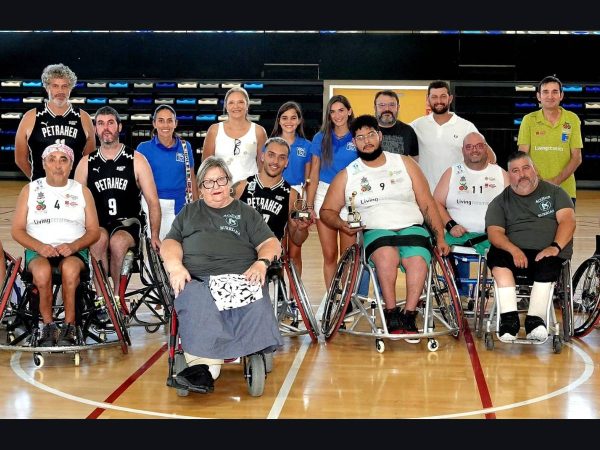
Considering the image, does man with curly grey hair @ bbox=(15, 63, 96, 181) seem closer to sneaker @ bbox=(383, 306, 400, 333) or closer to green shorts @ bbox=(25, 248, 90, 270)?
green shorts @ bbox=(25, 248, 90, 270)

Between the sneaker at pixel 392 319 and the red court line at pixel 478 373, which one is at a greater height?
the sneaker at pixel 392 319

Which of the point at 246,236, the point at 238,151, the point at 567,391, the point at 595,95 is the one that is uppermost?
the point at 595,95

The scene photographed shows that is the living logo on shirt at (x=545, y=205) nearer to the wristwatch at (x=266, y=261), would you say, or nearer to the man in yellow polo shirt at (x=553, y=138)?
the man in yellow polo shirt at (x=553, y=138)

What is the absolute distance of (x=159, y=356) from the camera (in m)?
4.98

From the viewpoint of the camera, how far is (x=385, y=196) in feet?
17.6

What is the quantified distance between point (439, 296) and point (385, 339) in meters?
0.39

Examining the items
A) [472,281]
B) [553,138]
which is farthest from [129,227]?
[553,138]

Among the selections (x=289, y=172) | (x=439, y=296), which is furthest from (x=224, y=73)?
(x=439, y=296)

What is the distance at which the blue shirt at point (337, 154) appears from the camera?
5863mm

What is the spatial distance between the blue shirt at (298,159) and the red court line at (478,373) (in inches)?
55.2

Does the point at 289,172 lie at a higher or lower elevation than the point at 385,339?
higher

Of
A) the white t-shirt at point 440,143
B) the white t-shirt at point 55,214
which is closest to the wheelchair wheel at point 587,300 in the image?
the white t-shirt at point 440,143

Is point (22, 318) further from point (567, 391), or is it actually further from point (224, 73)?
point (224, 73)

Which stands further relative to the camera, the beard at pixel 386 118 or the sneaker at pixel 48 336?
the beard at pixel 386 118
